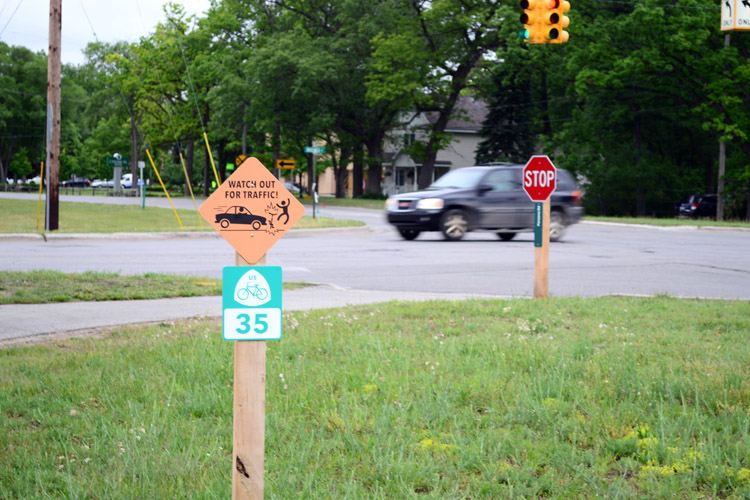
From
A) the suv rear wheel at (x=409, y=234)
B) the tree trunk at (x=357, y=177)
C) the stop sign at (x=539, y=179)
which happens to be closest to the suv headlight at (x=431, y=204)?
the suv rear wheel at (x=409, y=234)

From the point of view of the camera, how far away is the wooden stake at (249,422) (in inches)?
130

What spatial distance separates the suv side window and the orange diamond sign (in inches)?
697

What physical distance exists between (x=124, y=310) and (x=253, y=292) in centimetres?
662

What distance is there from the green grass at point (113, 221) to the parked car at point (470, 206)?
493 centimetres

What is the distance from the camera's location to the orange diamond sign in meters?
3.31

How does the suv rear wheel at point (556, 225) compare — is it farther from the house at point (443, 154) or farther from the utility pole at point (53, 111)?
the house at point (443, 154)

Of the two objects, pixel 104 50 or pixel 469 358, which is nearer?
pixel 469 358

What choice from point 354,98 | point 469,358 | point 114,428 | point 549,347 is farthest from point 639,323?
point 354,98

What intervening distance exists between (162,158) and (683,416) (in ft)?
340

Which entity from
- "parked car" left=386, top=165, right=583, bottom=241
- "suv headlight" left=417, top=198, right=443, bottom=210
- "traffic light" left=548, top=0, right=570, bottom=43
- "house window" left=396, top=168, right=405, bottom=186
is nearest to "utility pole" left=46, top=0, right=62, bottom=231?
"parked car" left=386, top=165, right=583, bottom=241

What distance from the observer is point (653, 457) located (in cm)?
414

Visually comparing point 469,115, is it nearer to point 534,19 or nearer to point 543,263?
point 534,19

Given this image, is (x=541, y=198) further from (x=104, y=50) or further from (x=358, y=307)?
(x=104, y=50)

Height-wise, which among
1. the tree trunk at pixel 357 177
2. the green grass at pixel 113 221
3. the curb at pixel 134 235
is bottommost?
the curb at pixel 134 235
